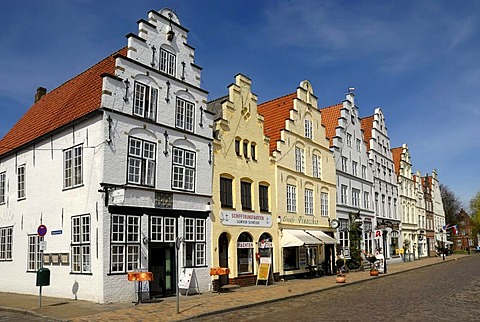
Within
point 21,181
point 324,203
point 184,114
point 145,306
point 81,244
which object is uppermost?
point 184,114

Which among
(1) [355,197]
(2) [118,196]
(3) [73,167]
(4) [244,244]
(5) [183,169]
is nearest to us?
(2) [118,196]

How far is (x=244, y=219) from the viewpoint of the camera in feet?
80.8

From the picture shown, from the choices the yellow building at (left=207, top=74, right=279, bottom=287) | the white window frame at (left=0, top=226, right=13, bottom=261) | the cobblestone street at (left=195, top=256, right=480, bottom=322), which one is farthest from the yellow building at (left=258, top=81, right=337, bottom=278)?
the white window frame at (left=0, top=226, right=13, bottom=261)

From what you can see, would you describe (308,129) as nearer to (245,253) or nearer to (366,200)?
(245,253)

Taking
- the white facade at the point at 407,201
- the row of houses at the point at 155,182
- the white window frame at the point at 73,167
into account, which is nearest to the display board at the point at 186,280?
the row of houses at the point at 155,182

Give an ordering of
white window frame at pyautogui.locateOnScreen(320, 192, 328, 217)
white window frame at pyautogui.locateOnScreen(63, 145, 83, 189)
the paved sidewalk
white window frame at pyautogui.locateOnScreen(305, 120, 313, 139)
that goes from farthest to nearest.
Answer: white window frame at pyautogui.locateOnScreen(320, 192, 328, 217) < white window frame at pyautogui.locateOnScreen(305, 120, 313, 139) < white window frame at pyautogui.locateOnScreen(63, 145, 83, 189) < the paved sidewalk

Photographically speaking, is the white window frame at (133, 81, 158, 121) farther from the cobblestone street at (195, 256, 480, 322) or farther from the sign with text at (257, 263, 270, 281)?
the sign with text at (257, 263, 270, 281)

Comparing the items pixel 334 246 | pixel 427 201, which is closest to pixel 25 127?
pixel 334 246

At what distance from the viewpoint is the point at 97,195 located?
58.4 feet

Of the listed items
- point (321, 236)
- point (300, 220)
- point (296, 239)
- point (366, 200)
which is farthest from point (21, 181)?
point (366, 200)

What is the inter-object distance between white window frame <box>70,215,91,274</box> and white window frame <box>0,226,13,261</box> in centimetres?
663

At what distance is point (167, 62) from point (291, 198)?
1208cm

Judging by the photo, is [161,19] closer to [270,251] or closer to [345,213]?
[270,251]

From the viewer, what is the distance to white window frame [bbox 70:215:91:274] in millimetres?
18016
